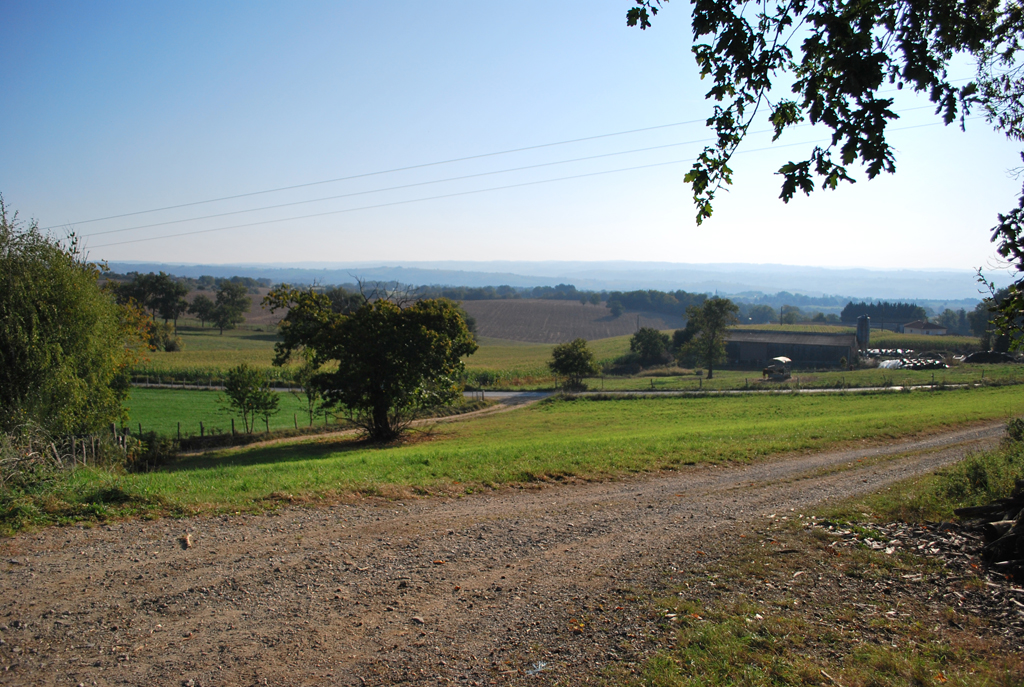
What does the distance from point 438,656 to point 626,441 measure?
13652 millimetres

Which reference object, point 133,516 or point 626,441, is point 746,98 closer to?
point 133,516

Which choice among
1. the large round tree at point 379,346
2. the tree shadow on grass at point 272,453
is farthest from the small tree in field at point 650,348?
the tree shadow on grass at point 272,453

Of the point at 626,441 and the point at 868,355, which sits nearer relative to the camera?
the point at 626,441

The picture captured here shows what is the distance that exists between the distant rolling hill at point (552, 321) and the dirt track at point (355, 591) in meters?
127

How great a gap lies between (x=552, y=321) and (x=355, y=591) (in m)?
156

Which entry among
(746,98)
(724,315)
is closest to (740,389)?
(724,315)

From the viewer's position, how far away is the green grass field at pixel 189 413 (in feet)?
125

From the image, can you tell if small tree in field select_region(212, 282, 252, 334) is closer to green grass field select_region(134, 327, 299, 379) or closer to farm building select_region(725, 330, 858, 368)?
green grass field select_region(134, 327, 299, 379)

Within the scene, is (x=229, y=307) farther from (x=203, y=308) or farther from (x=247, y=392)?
(x=247, y=392)

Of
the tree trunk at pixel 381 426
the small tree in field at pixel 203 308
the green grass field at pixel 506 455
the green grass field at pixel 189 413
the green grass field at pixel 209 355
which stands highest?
the small tree in field at pixel 203 308

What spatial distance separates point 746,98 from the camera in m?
6.52

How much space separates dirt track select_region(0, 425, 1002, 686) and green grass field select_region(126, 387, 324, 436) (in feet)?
99.8

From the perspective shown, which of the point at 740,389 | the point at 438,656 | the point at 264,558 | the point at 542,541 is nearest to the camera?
the point at 438,656

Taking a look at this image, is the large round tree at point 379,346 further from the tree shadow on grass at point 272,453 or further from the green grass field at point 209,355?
the green grass field at point 209,355
